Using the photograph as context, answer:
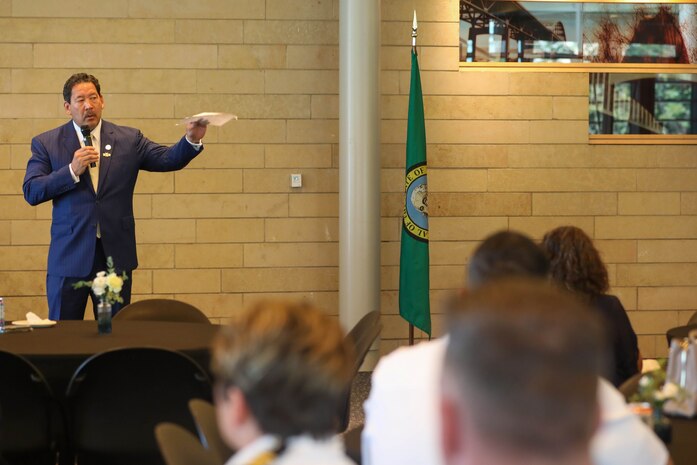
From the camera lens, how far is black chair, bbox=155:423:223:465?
1966 millimetres

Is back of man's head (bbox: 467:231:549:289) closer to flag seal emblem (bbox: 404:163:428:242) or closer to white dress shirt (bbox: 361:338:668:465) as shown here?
white dress shirt (bbox: 361:338:668:465)

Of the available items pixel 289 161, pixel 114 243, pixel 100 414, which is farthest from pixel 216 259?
pixel 100 414

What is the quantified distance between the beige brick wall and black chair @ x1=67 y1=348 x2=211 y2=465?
3.66 meters

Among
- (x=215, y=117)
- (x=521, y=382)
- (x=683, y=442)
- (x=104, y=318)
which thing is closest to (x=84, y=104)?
(x=215, y=117)

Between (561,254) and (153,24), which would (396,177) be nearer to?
(153,24)

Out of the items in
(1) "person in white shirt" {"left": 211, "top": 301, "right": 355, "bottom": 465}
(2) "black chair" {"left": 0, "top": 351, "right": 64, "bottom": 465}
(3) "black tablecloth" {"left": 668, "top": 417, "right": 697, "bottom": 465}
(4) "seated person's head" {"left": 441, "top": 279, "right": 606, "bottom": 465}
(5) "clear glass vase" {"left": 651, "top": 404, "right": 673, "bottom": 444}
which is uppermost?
(4) "seated person's head" {"left": 441, "top": 279, "right": 606, "bottom": 465}

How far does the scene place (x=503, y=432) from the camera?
3.00 ft

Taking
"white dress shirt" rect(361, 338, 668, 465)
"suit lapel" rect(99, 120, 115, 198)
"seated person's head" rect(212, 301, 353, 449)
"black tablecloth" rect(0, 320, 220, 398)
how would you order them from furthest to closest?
1. "suit lapel" rect(99, 120, 115, 198)
2. "black tablecloth" rect(0, 320, 220, 398)
3. "white dress shirt" rect(361, 338, 668, 465)
4. "seated person's head" rect(212, 301, 353, 449)

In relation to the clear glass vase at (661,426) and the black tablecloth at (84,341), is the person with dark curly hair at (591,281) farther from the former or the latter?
the black tablecloth at (84,341)

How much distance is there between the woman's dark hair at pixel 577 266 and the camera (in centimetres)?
338

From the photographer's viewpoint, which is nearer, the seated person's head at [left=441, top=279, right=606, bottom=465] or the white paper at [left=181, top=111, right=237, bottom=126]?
the seated person's head at [left=441, top=279, right=606, bottom=465]

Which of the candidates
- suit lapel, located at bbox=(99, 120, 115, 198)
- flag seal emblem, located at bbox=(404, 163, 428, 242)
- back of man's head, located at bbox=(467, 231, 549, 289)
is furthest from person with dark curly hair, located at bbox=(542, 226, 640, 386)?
flag seal emblem, located at bbox=(404, 163, 428, 242)

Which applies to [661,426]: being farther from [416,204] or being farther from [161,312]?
[416,204]

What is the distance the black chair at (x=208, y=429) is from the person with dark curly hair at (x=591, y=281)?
1.42 meters
